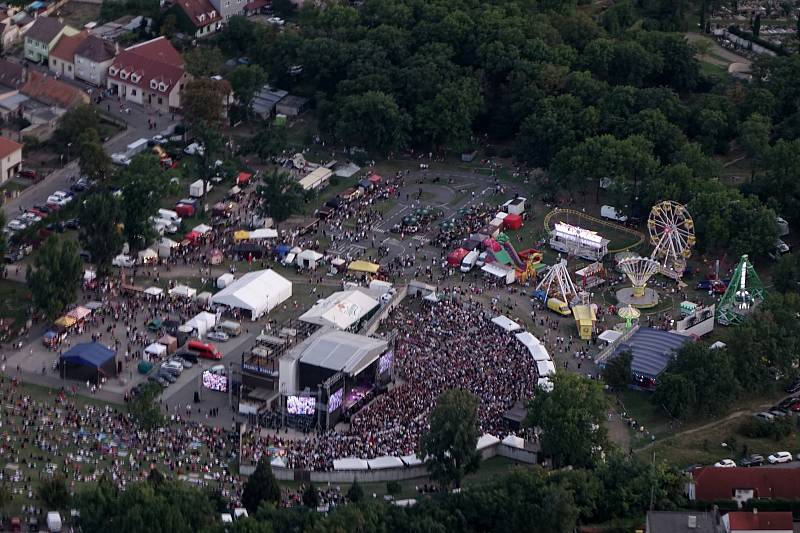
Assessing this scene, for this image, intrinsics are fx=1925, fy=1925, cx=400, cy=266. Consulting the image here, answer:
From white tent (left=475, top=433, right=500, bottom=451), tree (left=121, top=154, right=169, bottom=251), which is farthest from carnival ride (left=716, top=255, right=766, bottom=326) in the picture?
tree (left=121, top=154, right=169, bottom=251)

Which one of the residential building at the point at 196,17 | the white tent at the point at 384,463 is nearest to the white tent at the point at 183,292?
the white tent at the point at 384,463

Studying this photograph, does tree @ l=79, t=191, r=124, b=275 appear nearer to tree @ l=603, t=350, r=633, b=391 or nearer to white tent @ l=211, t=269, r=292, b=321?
white tent @ l=211, t=269, r=292, b=321

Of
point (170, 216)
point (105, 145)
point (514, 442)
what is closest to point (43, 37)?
point (105, 145)

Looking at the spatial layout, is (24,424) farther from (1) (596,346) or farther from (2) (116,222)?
(1) (596,346)

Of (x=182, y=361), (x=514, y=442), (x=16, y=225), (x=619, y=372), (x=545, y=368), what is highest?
(x=514, y=442)

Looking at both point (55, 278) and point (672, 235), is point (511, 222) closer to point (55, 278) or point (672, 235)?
point (672, 235)

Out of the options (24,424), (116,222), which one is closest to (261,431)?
(24,424)

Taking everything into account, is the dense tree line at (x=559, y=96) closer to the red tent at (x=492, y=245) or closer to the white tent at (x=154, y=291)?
the red tent at (x=492, y=245)
